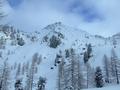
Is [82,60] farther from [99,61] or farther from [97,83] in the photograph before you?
[97,83]

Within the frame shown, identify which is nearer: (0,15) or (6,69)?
(0,15)

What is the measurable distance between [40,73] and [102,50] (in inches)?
2260

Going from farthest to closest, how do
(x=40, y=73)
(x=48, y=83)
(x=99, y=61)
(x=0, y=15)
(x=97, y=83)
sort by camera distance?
(x=40, y=73) < (x=99, y=61) < (x=48, y=83) < (x=97, y=83) < (x=0, y=15)

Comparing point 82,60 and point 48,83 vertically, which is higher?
point 82,60

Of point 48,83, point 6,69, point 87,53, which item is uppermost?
point 87,53

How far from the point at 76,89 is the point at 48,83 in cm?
7115

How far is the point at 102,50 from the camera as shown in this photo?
19562 centimetres

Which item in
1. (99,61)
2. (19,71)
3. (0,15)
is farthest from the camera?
(19,71)

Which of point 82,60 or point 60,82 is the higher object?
point 82,60

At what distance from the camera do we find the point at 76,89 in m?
72.5

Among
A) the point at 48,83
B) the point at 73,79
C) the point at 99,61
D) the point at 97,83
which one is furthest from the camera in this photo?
the point at 99,61

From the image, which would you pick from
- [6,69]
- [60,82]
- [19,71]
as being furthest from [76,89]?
[19,71]

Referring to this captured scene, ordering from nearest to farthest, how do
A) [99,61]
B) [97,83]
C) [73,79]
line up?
1. [73,79]
2. [97,83]
3. [99,61]

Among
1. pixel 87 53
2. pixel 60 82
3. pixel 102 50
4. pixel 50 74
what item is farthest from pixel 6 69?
pixel 102 50
